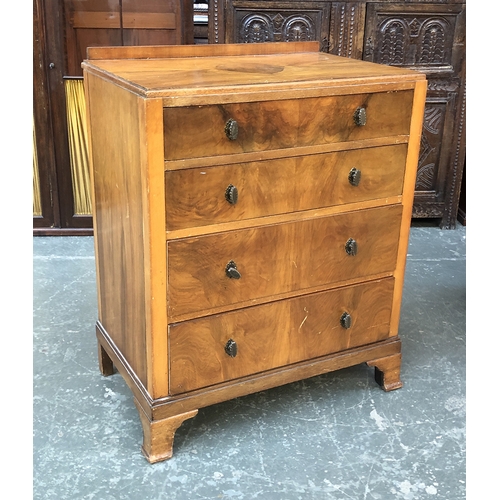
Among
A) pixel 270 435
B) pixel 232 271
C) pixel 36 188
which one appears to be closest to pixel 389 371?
pixel 270 435

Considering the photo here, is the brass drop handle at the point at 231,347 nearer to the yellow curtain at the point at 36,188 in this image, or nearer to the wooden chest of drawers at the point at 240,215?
the wooden chest of drawers at the point at 240,215

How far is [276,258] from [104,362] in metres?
0.79

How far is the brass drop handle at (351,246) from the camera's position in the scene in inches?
77.4

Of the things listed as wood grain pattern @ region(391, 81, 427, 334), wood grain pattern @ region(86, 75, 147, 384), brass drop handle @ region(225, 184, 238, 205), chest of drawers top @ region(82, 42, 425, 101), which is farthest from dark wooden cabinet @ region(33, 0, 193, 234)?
brass drop handle @ region(225, 184, 238, 205)

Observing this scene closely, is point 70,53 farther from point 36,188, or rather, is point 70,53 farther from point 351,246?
point 351,246

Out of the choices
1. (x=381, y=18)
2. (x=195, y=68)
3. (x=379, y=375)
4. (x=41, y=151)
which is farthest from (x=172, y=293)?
(x=381, y=18)

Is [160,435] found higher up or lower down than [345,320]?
lower down

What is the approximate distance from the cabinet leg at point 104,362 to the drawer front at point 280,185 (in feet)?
2.53

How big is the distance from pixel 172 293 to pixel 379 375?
2.91 feet

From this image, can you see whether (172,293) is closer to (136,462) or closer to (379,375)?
(136,462)

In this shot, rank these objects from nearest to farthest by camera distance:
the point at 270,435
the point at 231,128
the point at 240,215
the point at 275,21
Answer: the point at 231,128
the point at 240,215
the point at 270,435
the point at 275,21

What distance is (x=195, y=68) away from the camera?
75.3 inches

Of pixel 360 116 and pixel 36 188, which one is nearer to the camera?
pixel 360 116

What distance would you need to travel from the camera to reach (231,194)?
171 centimetres
